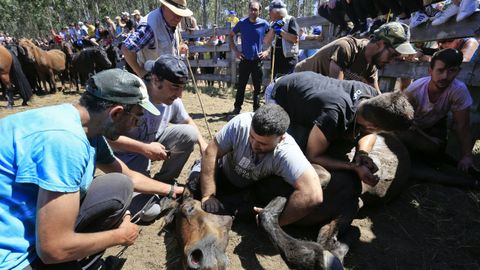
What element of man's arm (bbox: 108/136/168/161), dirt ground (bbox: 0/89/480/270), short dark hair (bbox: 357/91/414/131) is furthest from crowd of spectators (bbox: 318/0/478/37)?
man's arm (bbox: 108/136/168/161)

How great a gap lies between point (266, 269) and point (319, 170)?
2.76 feet

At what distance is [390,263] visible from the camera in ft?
7.78

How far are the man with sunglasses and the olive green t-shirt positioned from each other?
0.52 meters

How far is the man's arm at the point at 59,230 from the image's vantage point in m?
1.38

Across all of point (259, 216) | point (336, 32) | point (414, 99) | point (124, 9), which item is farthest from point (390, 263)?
point (124, 9)

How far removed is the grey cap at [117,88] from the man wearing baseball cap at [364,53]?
260 centimetres

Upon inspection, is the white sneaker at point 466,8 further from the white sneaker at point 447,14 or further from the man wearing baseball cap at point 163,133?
the man wearing baseball cap at point 163,133

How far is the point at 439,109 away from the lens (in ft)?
11.6

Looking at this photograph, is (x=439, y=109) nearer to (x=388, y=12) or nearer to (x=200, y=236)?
(x=388, y=12)

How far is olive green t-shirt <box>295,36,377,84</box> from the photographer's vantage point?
368 centimetres

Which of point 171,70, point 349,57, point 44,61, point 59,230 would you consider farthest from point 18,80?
point 59,230

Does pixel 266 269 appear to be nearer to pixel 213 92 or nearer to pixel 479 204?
pixel 479 204

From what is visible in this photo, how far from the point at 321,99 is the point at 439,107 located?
168 centimetres

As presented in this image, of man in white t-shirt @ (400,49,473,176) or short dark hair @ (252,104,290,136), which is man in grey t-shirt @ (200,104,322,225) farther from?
man in white t-shirt @ (400,49,473,176)
